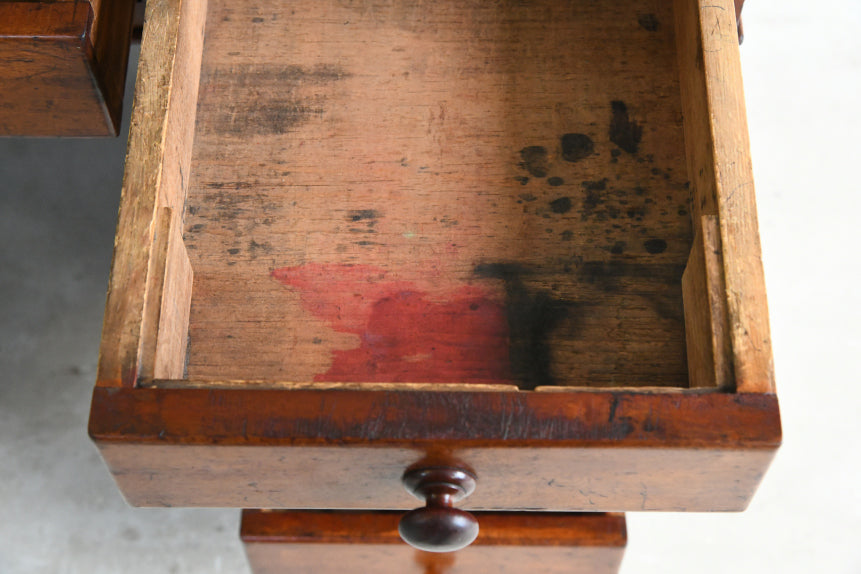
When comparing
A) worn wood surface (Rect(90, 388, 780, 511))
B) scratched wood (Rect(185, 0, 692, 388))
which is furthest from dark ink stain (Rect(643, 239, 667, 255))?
worn wood surface (Rect(90, 388, 780, 511))

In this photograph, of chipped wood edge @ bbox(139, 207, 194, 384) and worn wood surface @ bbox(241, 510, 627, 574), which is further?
worn wood surface @ bbox(241, 510, 627, 574)

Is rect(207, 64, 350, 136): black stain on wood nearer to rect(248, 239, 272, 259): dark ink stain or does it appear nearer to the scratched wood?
the scratched wood

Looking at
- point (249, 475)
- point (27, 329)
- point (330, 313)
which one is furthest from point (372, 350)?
point (27, 329)

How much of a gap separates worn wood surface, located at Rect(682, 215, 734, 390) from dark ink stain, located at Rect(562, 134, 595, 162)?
0.59 feet

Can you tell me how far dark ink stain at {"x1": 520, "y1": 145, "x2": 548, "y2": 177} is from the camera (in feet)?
3.13

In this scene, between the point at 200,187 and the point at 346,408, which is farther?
Result: the point at 200,187

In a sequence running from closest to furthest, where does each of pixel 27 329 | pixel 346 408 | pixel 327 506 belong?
pixel 346 408, pixel 327 506, pixel 27 329

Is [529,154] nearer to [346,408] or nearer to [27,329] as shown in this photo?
[346,408]

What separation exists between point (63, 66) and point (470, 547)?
619 mm

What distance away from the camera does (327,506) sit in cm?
82

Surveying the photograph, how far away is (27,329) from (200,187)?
0.56 m

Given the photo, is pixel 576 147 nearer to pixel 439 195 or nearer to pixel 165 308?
pixel 439 195

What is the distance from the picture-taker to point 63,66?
88 cm

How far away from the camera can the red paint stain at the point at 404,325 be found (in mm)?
864
